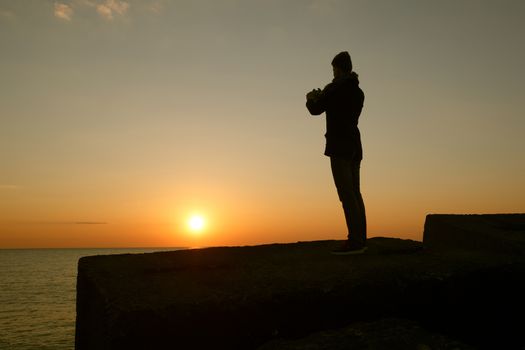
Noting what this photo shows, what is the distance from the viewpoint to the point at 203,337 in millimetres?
2396

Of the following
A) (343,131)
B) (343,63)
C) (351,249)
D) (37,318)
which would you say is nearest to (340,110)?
(343,131)

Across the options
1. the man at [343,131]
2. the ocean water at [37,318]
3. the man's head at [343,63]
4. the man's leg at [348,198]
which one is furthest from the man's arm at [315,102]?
the ocean water at [37,318]

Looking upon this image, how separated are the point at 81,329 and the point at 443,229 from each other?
4.33 meters

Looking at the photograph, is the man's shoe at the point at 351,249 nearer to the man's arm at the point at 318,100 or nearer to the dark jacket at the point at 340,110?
the dark jacket at the point at 340,110

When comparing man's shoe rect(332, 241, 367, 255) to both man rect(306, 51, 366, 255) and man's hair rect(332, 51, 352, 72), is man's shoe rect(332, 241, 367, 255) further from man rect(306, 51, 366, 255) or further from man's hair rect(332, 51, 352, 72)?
man's hair rect(332, 51, 352, 72)

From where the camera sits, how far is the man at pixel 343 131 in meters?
4.13

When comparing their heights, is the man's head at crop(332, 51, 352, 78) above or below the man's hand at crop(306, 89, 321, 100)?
above

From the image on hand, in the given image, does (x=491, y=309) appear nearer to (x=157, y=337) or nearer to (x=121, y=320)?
(x=157, y=337)

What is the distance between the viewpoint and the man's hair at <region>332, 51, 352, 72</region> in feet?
13.7

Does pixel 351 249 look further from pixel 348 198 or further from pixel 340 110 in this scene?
pixel 340 110

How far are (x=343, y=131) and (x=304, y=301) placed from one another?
6.68ft

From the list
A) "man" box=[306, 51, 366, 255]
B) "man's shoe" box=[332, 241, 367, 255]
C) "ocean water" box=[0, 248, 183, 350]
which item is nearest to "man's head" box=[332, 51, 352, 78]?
"man" box=[306, 51, 366, 255]

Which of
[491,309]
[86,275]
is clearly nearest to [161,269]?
[86,275]

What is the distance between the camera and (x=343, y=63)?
4188 mm
